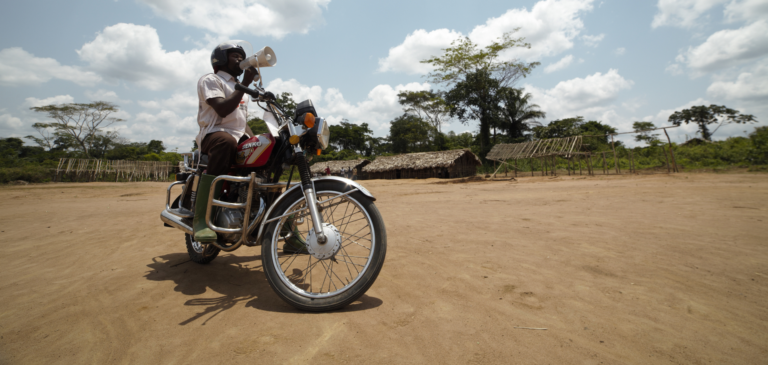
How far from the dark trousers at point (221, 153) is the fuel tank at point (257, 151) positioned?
0.26 feet

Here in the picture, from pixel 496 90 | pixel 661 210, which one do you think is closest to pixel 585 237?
pixel 661 210

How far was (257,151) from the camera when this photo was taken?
2432 millimetres

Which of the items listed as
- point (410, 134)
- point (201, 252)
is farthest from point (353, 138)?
point (201, 252)

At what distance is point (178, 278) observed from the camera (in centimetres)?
286

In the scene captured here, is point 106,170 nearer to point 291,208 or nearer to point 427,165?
point 427,165

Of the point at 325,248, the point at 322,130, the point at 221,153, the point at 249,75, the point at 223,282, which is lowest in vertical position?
the point at 223,282

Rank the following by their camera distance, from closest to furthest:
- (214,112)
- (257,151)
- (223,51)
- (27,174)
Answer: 1. (257,151)
2. (214,112)
3. (223,51)
4. (27,174)

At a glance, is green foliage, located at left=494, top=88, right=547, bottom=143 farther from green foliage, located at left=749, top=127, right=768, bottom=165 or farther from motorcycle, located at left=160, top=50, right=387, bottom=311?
motorcycle, located at left=160, top=50, right=387, bottom=311

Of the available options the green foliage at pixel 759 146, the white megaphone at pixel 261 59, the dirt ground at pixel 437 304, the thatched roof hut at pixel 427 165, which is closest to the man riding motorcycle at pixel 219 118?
the white megaphone at pixel 261 59

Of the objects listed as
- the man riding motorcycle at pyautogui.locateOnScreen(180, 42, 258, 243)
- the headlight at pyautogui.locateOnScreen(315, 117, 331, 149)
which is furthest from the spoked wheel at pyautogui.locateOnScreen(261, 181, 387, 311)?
the man riding motorcycle at pyautogui.locateOnScreen(180, 42, 258, 243)

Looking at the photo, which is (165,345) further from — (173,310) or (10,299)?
(10,299)

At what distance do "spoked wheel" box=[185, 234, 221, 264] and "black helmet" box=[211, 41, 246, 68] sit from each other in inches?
62.6

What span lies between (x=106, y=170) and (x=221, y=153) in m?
31.9

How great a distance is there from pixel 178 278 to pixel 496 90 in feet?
127
